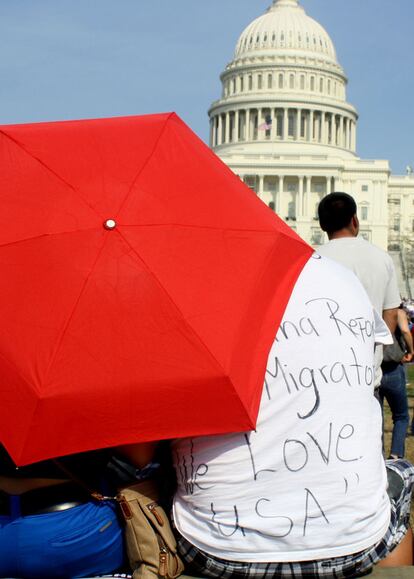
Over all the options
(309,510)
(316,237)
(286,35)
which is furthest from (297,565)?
(286,35)

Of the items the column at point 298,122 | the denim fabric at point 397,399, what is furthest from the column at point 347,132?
the denim fabric at point 397,399

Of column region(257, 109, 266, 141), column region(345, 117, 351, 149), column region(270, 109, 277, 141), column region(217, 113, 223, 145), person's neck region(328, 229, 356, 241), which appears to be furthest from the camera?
column region(345, 117, 351, 149)

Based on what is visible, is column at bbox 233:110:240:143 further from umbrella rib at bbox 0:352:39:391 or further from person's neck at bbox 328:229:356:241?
umbrella rib at bbox 0:352:39:391

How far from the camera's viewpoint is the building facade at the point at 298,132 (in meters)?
84.4

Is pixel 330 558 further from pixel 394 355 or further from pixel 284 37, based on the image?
pixel 284 37

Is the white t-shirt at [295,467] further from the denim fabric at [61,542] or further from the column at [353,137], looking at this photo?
the column at [353,137]

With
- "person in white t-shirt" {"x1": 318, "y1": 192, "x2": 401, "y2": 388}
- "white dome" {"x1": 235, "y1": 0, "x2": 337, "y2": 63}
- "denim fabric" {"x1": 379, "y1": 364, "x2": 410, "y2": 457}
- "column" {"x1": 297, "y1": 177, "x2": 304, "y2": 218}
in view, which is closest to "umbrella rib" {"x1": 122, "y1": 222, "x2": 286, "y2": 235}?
"person in white t-shirt" {"x1": 318, "y1": 192, "x2": 401, "y2": 388}

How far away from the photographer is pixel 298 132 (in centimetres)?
8881

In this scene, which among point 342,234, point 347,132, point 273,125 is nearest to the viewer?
point 342,234

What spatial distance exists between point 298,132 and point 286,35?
994 cm

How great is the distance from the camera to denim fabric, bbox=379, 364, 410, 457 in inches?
239

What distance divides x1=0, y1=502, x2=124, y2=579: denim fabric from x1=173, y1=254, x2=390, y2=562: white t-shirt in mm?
230

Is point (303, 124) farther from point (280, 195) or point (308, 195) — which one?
point (280, 195)

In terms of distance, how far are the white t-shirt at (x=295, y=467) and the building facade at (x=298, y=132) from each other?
77347 millimetres
